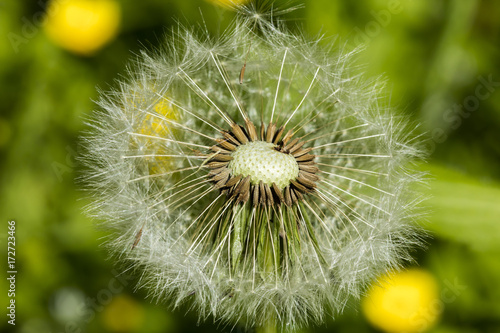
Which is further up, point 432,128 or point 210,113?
point 432,128

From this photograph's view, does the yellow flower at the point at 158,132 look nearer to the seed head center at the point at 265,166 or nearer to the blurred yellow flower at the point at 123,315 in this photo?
the seed head center at the point at 265,166

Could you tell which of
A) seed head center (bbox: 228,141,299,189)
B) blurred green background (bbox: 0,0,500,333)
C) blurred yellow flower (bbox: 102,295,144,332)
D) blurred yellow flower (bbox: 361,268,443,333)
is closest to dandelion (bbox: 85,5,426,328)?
seed head center (bbox: 228,141,299,189)

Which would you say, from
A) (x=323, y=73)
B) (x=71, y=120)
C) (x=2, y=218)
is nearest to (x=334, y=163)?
(x=323, y=73)

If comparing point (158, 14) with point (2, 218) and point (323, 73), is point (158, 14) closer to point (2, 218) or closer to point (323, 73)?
point (323, 73)

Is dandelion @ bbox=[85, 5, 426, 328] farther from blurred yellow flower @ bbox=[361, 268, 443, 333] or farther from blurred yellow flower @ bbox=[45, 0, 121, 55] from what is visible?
blurred yellow flower @ bbox=[45, 0, 121, 55]

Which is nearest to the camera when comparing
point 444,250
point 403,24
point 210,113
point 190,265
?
point 190,265

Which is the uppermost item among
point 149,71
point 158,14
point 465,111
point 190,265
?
point 465,111

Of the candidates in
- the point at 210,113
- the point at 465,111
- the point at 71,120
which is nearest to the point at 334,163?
the point at 210,113

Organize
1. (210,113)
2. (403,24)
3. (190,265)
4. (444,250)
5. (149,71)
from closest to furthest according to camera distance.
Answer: (190,265) < (149,71) < (210,113) < (444,250) < (403,24)

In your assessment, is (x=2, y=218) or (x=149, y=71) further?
(x=2, y=218)
